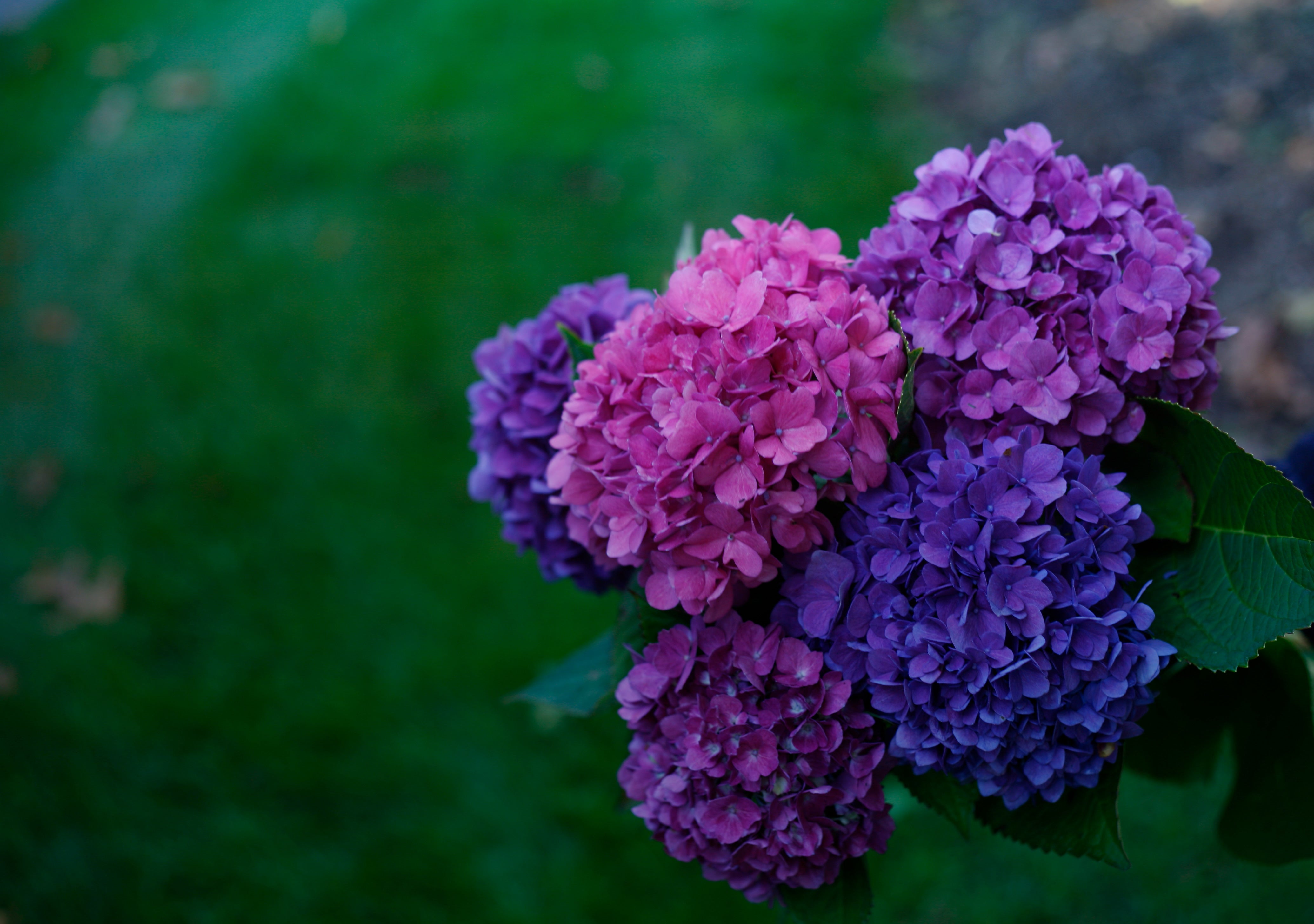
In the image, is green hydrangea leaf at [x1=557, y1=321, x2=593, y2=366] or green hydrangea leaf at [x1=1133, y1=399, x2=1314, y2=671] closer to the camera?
green hydrangea leaf at [x1=1133, y1=399, x2=1314, y2=671]

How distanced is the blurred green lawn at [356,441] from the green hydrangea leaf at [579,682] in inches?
5.4

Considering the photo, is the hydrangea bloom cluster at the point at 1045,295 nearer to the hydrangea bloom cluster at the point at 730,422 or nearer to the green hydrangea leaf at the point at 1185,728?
the hydrangea bloom cluster at the point at 730,422

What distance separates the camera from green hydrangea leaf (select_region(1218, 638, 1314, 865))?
1045 mm

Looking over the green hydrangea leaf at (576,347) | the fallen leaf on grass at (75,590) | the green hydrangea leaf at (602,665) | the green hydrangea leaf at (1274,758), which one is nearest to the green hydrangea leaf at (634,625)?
the green hydrangea leaf at (602,665)

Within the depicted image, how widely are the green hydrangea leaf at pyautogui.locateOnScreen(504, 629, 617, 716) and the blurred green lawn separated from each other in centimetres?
14

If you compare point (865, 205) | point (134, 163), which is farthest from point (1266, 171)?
point (134, 163)

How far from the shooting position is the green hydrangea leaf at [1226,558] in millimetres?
815

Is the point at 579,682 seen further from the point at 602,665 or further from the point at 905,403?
the point at 905,403

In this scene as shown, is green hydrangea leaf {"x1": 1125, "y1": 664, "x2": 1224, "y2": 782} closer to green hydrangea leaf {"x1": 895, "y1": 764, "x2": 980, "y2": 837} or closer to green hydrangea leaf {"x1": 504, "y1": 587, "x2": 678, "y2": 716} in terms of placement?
green hydrangea leaf {"x1": 895, "y1": 764, "x2": 980, "y2": 837}

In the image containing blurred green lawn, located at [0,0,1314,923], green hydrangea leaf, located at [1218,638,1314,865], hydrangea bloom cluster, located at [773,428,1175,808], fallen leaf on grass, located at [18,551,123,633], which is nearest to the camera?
hydrangea bloom cluster, located at [773,428,1175,808]

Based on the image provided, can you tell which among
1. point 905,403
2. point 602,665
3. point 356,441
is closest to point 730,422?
point 905,403

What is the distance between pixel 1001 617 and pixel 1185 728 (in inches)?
19.3

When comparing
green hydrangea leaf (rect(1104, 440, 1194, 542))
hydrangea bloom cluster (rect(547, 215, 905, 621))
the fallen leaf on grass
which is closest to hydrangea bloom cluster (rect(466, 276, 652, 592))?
hydrangea bloom cluster (rect(547, 215, 905, 621))

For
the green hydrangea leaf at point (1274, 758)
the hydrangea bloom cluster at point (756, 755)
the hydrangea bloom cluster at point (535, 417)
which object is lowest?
the green hydrangea leaf at point (1274, 758)
